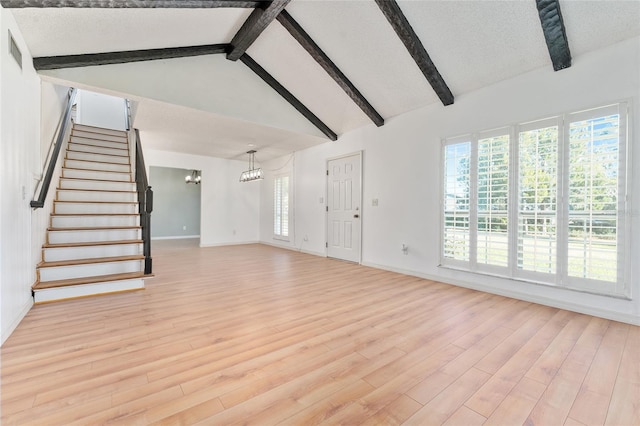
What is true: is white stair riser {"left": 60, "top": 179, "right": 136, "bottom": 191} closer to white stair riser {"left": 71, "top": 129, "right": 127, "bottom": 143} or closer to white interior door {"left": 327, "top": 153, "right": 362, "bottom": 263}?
white stair riser {"left": 71, "top": 129, "right": 127, "bottom": 143}

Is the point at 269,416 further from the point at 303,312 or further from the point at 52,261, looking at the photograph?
the point at 52,261

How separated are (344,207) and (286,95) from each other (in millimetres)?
2349

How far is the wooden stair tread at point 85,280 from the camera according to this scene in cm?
287

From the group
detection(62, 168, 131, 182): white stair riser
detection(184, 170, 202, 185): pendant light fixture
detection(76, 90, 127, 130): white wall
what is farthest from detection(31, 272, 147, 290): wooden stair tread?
detection(184, 170, 202, 185): pendant light fixture

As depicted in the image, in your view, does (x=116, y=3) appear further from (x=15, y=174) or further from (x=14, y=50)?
(x=15, y=174)

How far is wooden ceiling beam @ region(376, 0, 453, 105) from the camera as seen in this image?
9.50ft

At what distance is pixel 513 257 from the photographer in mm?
3279

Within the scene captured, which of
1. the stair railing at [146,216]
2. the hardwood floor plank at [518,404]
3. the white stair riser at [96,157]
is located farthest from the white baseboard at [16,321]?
the hardwood floor plank at [518,404]

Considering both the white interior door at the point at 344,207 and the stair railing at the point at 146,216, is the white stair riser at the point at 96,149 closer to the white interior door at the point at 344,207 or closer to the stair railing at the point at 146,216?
the stair railing at the point at 146,216

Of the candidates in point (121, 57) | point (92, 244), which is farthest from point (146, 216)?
point (121, 57)

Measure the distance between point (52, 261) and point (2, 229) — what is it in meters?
1.40

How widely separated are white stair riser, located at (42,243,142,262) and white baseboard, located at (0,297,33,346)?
647mm

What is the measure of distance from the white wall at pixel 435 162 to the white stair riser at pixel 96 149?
366 cm

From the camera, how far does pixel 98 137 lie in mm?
5566
